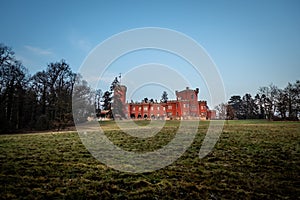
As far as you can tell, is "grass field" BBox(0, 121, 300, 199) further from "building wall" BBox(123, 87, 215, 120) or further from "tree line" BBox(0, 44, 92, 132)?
"building wall" BBox(123, 87, 215, 120)

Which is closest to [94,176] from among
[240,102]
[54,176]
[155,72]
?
[54,176]

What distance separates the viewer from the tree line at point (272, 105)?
5519 centimetres

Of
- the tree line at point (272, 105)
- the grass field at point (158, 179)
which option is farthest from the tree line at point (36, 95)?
the tree line at point (272, 105)

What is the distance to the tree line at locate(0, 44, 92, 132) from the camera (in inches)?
1329

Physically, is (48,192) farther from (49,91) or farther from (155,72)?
(49,91)

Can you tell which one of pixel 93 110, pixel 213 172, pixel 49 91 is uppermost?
pixel 49 91

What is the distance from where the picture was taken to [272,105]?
6619 cm

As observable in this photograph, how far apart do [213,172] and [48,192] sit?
551 cm

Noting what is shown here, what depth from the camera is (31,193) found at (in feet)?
19.5

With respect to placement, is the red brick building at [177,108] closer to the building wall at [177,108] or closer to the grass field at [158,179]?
the building wall at [177,108]

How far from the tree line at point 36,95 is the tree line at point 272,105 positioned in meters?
41.1

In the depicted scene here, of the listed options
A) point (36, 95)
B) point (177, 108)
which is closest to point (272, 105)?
point (177, 108)

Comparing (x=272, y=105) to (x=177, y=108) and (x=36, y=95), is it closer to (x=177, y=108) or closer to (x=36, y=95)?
(x=177, y=108)

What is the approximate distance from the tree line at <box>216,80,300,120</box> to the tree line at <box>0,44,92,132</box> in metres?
41.1
